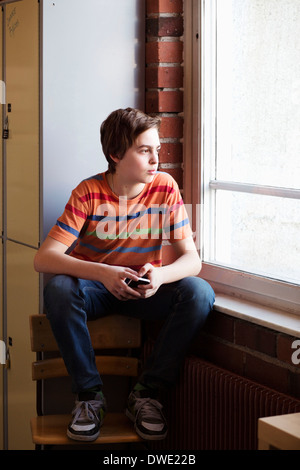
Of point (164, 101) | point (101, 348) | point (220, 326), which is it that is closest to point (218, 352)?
point (220, 326)

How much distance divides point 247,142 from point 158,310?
0.70m

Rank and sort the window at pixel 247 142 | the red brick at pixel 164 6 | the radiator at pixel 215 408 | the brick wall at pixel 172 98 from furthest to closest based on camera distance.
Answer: the red brick at pixel 164 6 < the brick wall at pixel 172 98 < the window at pixel 247 142 < the radiator at pixel 215 408

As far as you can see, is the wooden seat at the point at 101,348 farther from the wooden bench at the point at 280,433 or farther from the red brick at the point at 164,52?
the red brick at the point at 164,52

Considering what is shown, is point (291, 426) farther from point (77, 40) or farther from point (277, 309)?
point (77, 40)

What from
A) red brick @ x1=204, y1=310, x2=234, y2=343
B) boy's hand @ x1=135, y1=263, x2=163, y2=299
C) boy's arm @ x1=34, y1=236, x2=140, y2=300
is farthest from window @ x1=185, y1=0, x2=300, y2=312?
boy's arm @ x1=34, y1=236, x2=140, y2=300

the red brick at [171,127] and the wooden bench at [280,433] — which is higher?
the red brick at [171,127]

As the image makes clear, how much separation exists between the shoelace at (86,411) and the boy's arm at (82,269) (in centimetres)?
36

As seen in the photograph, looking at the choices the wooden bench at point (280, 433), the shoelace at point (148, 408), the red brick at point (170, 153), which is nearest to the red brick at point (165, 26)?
the red brick at point (170, 153)

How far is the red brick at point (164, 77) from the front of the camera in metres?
2.74

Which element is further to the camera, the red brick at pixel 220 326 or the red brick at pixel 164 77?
the red brick at pixel 164 77

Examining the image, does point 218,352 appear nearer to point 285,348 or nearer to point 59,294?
point 285,348

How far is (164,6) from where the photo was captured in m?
2.71

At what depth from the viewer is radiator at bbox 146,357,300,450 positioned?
6.79ft
